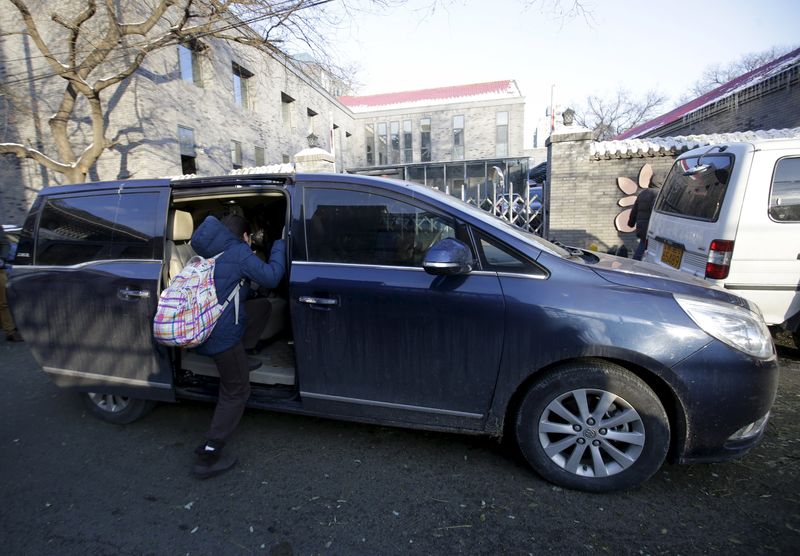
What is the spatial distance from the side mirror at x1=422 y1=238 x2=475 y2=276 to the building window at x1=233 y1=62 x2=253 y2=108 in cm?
1621

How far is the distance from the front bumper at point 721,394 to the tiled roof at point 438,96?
3238 cm

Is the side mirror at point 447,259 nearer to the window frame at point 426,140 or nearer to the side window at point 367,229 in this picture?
the side window at point 367,229

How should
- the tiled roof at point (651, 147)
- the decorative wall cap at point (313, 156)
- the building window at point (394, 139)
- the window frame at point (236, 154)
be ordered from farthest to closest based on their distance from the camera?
1. the building window at point (394, 139)
2. the window frame at point (236, 154)
3. the decorative wall cap at point (313, 156)
4. the tiled roof at point (651, 147)

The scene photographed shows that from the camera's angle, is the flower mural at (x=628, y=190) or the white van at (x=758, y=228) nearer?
the white van at (x=758, y=228)

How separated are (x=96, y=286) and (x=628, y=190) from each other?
9759mm

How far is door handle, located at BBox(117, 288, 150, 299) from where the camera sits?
283cm

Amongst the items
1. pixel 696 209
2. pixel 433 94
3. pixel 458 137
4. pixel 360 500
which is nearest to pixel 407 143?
pixel 458 137

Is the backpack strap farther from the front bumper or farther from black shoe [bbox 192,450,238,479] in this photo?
the front bumper

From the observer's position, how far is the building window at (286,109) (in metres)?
20.3

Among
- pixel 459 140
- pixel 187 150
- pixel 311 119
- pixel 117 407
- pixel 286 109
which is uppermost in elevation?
pixel 459 140

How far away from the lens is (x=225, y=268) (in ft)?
8.38

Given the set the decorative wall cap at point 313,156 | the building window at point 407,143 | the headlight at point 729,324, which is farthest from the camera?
the building window at point 407,143

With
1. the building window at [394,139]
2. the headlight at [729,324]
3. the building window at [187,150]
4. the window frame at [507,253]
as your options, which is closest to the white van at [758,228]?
the headlight at [729,324]

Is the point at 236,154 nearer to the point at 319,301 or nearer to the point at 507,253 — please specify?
the point at 319,301
